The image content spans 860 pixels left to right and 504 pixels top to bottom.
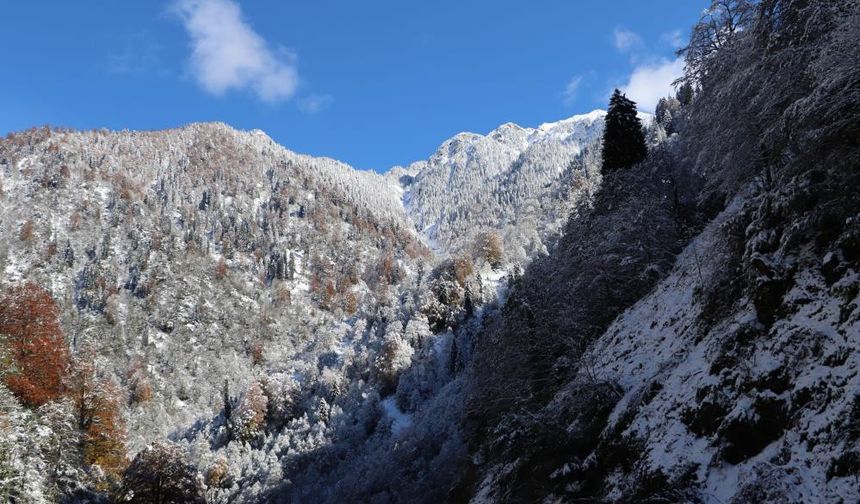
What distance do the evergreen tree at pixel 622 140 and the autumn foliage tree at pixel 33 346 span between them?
3735cm

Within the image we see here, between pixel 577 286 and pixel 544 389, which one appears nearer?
pixel 544 389

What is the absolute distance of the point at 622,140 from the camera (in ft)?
132

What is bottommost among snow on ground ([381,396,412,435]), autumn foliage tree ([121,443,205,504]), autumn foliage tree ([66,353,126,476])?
snow on ground ([381,396,412,435])

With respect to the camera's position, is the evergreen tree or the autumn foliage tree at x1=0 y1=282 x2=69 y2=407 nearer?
the autumn foliage tree at x1=0 y1=282 x2=69 y2=407

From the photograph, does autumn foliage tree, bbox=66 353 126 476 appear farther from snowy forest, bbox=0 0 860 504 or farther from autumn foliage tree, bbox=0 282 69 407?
autumn foliage tree, bbox=0 282 69 407

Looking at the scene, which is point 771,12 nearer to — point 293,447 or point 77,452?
point 77,452

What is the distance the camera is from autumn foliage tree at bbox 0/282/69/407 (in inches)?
1004

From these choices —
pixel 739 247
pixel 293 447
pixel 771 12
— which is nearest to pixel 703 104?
pixel 771 12

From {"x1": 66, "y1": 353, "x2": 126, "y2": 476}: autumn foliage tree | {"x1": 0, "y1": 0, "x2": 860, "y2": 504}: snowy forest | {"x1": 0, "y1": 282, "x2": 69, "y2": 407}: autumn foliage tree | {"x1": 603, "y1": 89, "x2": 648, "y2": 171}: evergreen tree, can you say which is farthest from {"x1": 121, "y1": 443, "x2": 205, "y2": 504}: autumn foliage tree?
{"x1": 603, "y1": 89, "x2": 648, "y2": 171}: evergreen tree

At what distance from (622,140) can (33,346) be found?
1543 inches

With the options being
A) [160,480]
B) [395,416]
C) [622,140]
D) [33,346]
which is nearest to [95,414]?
[160,480]

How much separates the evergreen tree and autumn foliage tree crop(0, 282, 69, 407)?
1471 inches

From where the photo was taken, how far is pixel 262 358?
186m

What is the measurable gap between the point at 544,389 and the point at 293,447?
221ft
